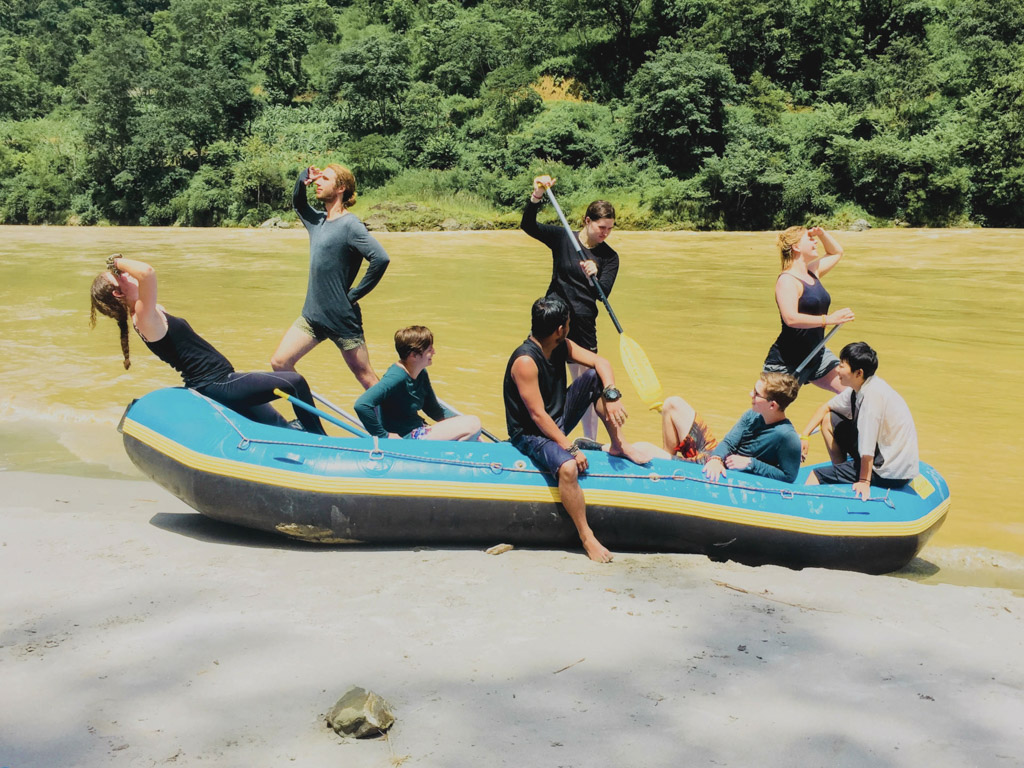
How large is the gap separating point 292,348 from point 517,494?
153cm

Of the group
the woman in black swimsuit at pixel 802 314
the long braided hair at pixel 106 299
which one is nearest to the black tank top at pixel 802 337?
the woman in black swimsuit at pixel 802 314

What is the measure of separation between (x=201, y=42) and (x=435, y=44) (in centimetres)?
1577

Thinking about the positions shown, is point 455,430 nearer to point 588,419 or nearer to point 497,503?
point 497,503

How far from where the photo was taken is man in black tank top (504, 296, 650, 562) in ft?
13.6

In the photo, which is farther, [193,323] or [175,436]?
[193,323]

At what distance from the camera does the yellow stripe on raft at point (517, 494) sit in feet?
13.8

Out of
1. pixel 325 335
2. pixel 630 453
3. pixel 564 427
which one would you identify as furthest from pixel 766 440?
pixel 325 335

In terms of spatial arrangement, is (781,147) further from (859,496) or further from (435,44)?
(859,496)

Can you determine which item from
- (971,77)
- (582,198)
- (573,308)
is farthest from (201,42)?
(573,308)

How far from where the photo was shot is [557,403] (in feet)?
14.3

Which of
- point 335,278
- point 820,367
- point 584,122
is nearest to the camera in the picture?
point 335,278

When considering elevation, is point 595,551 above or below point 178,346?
below

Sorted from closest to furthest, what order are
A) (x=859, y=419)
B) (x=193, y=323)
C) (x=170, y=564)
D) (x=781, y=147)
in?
1. (x=170, y=564)
2. (x=859, y=419)
3. (x=193, y=323)
4. (x=781, y=147)

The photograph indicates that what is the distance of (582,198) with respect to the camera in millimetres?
30656
